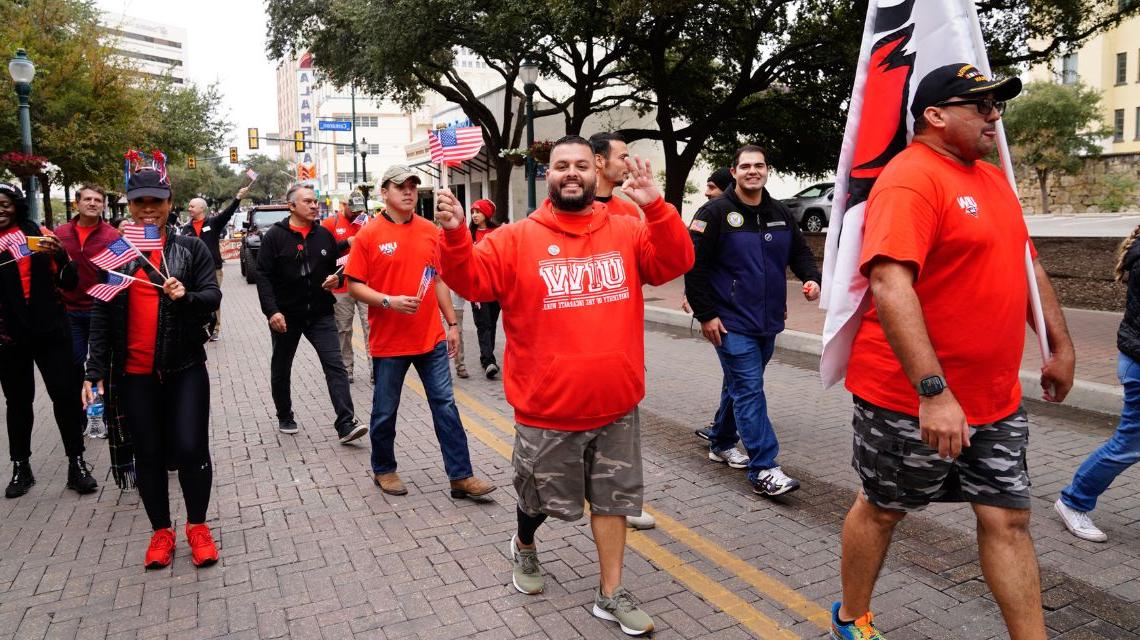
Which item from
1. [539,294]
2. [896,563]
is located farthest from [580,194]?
[896,563]

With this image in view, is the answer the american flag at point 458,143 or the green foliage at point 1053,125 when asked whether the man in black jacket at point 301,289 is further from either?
the green foliage at point 1053,125

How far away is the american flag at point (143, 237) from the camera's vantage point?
3994mm

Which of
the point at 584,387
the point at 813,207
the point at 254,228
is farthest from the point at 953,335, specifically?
the point at 813,207

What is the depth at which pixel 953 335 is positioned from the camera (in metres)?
2.68

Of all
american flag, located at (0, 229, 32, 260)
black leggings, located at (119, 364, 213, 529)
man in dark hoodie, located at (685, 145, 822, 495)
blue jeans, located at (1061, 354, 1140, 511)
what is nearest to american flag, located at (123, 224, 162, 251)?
black leggings, located at (119, 364, 213, 529)

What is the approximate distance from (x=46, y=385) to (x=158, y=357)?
1700 millimetres

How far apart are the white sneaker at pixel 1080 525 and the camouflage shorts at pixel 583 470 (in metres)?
2.41

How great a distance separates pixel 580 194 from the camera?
10.8ft

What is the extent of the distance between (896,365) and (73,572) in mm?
3859

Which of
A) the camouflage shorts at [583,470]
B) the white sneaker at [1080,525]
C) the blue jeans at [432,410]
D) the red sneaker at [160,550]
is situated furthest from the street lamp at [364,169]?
the white sneaker at [1080,525]

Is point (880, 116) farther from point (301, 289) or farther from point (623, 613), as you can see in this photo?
point (301, 289)

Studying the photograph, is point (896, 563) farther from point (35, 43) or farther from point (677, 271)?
point (35, 43)

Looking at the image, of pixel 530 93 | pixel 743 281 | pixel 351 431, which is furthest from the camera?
pixel 530 93

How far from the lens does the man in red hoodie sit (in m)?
3.19
